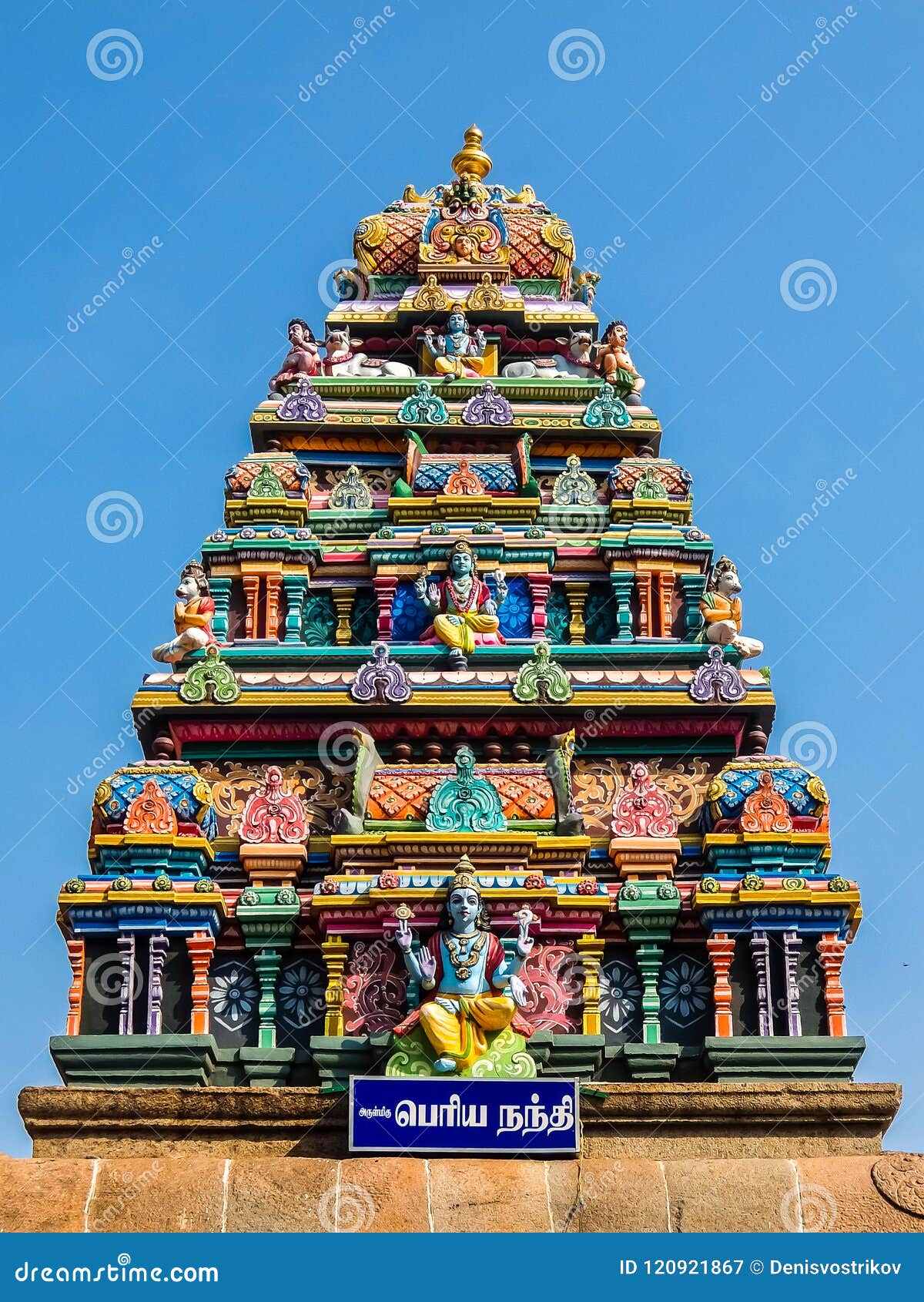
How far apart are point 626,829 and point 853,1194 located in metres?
5.77

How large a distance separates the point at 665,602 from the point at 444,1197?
9918 millimetres

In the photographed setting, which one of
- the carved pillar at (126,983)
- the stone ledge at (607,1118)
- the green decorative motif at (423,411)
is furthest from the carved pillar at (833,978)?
the green decorative motif at (423,411)

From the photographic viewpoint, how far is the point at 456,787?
22.7 meters

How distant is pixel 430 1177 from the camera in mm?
18656

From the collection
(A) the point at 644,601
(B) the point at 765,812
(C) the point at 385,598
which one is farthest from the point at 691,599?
(B) the point at 765,812

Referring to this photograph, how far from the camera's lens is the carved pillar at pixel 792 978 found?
21.6m

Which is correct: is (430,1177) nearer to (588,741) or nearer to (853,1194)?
(853,1194)

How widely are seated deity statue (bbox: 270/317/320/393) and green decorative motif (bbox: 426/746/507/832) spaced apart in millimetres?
9220

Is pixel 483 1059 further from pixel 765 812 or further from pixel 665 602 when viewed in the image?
pixel 665 602

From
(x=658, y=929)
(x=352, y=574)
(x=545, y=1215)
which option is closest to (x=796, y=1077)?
(x=658, y=929)

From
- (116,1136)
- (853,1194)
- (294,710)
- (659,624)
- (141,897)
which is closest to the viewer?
(853,1194)

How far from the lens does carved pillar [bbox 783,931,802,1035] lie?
21609 millimetres

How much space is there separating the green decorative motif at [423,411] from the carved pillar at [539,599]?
3.52 metres

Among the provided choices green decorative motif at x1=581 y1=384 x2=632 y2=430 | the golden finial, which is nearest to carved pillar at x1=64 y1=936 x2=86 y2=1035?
green decorative motif at x1=581 y1=384 x2=632 y2=430
